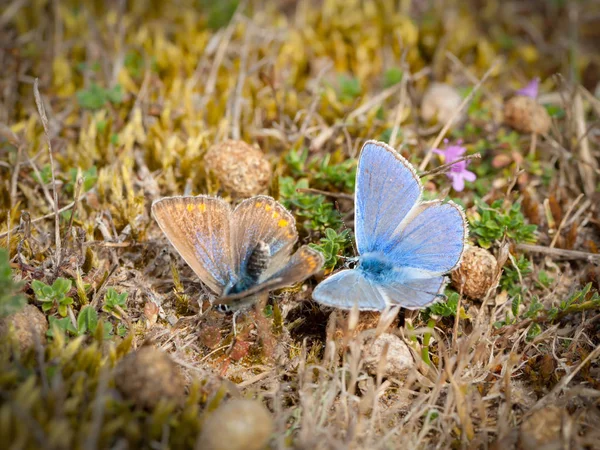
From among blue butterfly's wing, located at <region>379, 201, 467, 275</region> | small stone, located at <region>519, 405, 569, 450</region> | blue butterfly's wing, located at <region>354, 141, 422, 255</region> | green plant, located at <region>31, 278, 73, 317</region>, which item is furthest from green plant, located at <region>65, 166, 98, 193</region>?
small stone, located at <region>519, 405, 569, 450</region>

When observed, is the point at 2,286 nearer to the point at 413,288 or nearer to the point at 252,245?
the point at 252,245

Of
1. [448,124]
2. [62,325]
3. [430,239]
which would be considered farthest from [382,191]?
[62,325]

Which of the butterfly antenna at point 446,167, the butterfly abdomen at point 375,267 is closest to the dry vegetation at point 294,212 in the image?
the butterfly antenna at point 446,167

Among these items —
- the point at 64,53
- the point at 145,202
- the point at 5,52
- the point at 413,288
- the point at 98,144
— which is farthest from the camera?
the point at 64,53

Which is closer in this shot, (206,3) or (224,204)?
(224,204)

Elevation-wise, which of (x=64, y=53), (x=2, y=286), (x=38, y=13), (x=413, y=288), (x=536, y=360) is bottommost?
(x=536, y=360)

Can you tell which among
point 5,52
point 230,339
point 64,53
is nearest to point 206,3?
point 64,53

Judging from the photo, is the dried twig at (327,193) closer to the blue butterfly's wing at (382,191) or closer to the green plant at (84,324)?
the blue butterfly's wing at (382,191)
